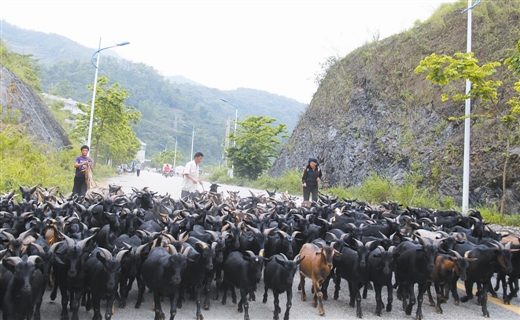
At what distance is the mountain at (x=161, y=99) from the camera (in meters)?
109

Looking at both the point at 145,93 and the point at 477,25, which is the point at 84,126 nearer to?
the point at 477,25

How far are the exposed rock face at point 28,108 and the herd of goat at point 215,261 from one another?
16005mm

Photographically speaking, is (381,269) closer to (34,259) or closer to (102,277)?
(102,277)

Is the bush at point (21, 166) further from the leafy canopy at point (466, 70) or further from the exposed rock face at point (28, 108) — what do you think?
the leafy canopy at point (466, 70)

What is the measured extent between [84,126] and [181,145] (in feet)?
270

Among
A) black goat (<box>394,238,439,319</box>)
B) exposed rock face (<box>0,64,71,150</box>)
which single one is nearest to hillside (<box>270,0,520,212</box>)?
black goat (<box>394,238,439,319</box>)

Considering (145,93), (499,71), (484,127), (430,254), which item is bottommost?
(430,254)

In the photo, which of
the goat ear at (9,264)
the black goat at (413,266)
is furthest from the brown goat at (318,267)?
the goat ear at (9,264)

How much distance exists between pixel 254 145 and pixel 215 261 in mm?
29216

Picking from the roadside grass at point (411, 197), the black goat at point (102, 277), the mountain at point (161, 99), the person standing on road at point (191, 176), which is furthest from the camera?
the mountain at point (161, 99)

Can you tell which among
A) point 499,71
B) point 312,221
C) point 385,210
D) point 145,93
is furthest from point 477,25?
point 145,93

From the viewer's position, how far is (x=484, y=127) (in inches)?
667

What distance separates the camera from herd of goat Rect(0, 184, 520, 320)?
5.54 meters

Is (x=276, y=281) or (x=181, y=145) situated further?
(x=181, y=145)
